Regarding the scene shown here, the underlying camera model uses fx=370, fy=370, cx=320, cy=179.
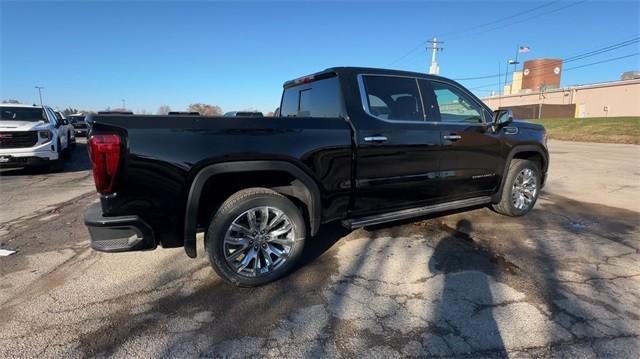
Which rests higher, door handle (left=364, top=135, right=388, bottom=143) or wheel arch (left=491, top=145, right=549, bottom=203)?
door handle (left=364, top=135, right=388, bottom=143)

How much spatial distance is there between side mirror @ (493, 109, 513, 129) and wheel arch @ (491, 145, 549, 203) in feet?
1.76

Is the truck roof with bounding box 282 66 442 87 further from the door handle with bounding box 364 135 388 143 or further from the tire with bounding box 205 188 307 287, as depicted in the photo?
the tire with bounding box 205 188 307 287

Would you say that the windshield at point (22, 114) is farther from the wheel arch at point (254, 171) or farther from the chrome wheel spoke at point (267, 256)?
the chrome wheel spoke at point (267, 256)

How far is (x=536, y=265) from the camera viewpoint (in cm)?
362

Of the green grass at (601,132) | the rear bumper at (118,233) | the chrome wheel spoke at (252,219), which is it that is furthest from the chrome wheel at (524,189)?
the green grass at (601,132)

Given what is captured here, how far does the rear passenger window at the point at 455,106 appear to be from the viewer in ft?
14.3

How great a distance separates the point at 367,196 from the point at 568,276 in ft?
6.44

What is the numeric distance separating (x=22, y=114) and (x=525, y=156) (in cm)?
1240

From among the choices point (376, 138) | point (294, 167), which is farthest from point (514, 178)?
point (294, 167)

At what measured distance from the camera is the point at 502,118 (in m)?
4.59

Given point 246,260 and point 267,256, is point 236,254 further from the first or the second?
point 267,256

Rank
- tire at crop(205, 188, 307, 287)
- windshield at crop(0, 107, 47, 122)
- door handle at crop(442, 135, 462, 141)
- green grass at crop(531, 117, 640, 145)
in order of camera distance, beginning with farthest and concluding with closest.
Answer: green grass at crop(531, 117, 640, 145) → windshield at crop(0, 107, 47, 122) → door handle at crop(442, 135, 462, 141) → tire at crop(205, 188, 307, 287)

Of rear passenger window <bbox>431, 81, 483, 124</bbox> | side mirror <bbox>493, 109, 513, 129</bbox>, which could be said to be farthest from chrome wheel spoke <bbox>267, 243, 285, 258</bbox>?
side mirror <bbox>493, 109, 513, 129</bbox>

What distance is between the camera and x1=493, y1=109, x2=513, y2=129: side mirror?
458cm
